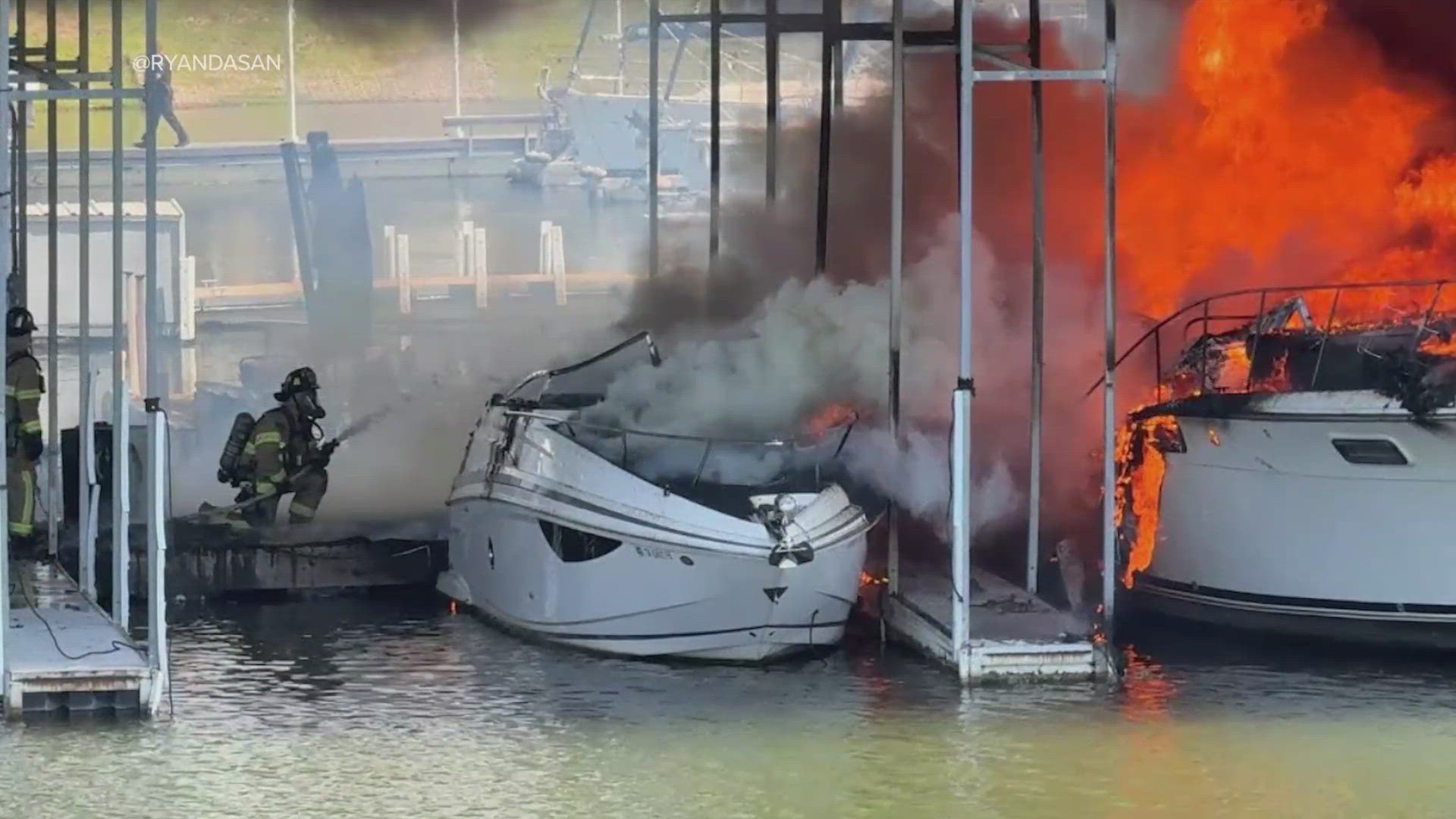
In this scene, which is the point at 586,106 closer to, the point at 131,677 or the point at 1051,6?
the point at 1051,6

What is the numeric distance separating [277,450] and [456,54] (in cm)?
3345

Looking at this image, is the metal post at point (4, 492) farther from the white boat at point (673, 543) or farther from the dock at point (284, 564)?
the dock at point (284, 564)

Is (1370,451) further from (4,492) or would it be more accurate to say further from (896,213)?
(4,492)

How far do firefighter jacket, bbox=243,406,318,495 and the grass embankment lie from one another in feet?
97.2

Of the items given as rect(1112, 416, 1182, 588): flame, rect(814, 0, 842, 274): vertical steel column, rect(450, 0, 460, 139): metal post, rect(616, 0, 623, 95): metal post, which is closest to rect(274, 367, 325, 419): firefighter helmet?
rect(814, 0, 842, 274): vertical steel column

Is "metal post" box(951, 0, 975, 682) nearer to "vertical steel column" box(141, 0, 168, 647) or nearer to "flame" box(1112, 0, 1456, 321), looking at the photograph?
"vertical steel column" box(141, 0, 168, 647)

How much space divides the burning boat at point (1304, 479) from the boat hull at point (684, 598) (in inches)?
125

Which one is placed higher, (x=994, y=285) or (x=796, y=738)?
(x=994, y=285)

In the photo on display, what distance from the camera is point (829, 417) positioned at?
1842 centimetres

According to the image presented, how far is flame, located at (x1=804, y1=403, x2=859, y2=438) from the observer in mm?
18219

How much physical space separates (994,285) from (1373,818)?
11.5 meters

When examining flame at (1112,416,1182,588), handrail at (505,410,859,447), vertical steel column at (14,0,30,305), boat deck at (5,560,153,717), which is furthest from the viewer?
vertical steel column at (14,0,30,305)

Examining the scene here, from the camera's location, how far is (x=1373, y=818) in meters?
12.7

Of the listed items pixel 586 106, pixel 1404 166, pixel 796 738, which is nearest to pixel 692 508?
pixel 796 738
